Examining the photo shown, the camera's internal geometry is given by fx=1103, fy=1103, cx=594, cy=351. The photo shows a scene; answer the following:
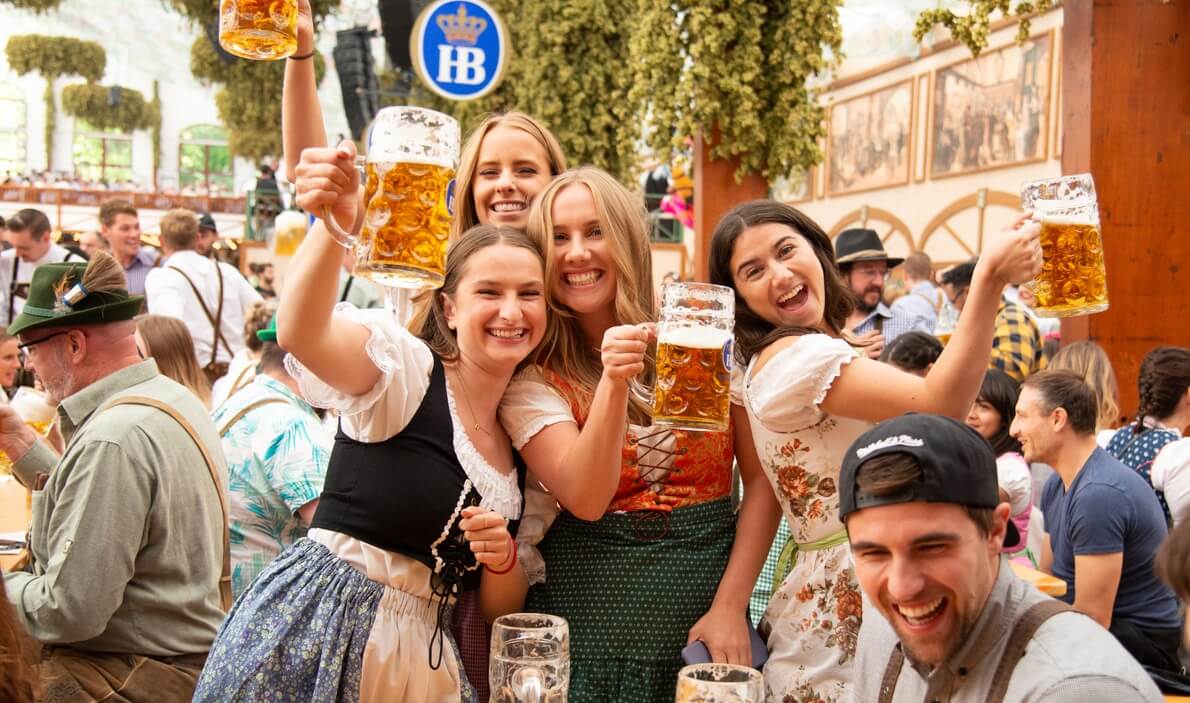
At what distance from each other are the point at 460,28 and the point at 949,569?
5.22 meters

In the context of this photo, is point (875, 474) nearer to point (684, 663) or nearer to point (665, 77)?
point (684, 663)

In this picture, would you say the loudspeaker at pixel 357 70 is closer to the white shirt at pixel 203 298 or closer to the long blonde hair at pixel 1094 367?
the white shirt at pixel 203 298

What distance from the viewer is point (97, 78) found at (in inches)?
1000

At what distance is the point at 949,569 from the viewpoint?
51.1 inches

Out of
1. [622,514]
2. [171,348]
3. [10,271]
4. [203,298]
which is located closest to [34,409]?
[203,298]

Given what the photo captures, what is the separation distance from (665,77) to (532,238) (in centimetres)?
364

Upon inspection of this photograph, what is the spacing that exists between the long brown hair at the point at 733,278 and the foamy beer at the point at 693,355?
1.00 ft

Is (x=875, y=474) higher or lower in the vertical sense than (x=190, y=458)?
higher

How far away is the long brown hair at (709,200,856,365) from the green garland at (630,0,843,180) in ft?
10.8

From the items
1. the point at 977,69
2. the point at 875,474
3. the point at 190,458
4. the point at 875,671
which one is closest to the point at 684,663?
the point at 875,671

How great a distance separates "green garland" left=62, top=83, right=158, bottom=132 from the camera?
26125 millimetres

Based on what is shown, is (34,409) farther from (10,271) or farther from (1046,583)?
(1046,583)

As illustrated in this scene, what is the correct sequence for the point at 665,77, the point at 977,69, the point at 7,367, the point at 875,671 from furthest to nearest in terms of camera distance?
the point at 977,69, the point at 665,77, the point at 7,367, the point at 875,671

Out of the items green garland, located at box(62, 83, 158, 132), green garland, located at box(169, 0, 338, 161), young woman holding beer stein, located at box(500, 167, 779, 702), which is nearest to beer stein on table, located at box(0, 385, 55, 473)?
young woman holding beer stein, located at box(500, 167, 779, 702)
